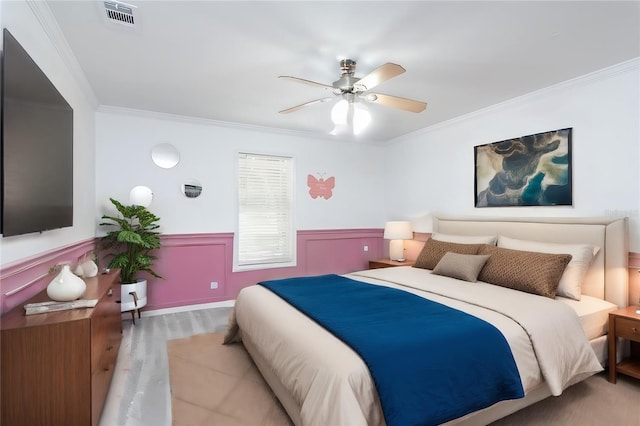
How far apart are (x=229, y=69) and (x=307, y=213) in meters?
2.56

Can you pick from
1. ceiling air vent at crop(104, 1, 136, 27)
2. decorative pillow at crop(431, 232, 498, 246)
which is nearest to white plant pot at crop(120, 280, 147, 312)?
ceiling air vent at crop(104, 1, 136, 27)

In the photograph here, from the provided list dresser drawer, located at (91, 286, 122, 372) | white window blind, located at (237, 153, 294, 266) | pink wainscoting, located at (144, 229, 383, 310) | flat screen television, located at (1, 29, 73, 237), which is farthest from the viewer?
white window blind, located at (237, 153, 294, 266)

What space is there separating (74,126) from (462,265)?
3.67m

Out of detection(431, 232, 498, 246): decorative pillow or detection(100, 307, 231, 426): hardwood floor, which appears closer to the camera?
detection(100, 307, 231, 426): hardwood floor

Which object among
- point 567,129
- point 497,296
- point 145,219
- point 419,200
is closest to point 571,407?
point 497,296

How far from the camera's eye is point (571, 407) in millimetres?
2113

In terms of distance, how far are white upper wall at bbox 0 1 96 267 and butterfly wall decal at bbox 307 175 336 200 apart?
273cm

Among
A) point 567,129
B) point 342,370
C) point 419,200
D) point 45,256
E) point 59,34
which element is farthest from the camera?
point 419,200

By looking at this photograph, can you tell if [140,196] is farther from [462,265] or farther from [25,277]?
[462,265]

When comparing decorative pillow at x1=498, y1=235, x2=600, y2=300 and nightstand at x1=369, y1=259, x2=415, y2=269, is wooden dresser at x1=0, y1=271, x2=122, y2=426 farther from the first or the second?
nightstand at x1=369, y1=259, x2=415, y2=269

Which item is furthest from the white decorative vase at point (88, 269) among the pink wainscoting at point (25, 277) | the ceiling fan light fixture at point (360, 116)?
the ceiling fan light fixture at point (360, 116)

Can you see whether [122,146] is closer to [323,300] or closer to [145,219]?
[145,219]

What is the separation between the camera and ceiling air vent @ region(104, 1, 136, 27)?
1.91 meters

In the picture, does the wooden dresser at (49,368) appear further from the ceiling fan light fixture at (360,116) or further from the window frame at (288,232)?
the window frame at (288,232)
